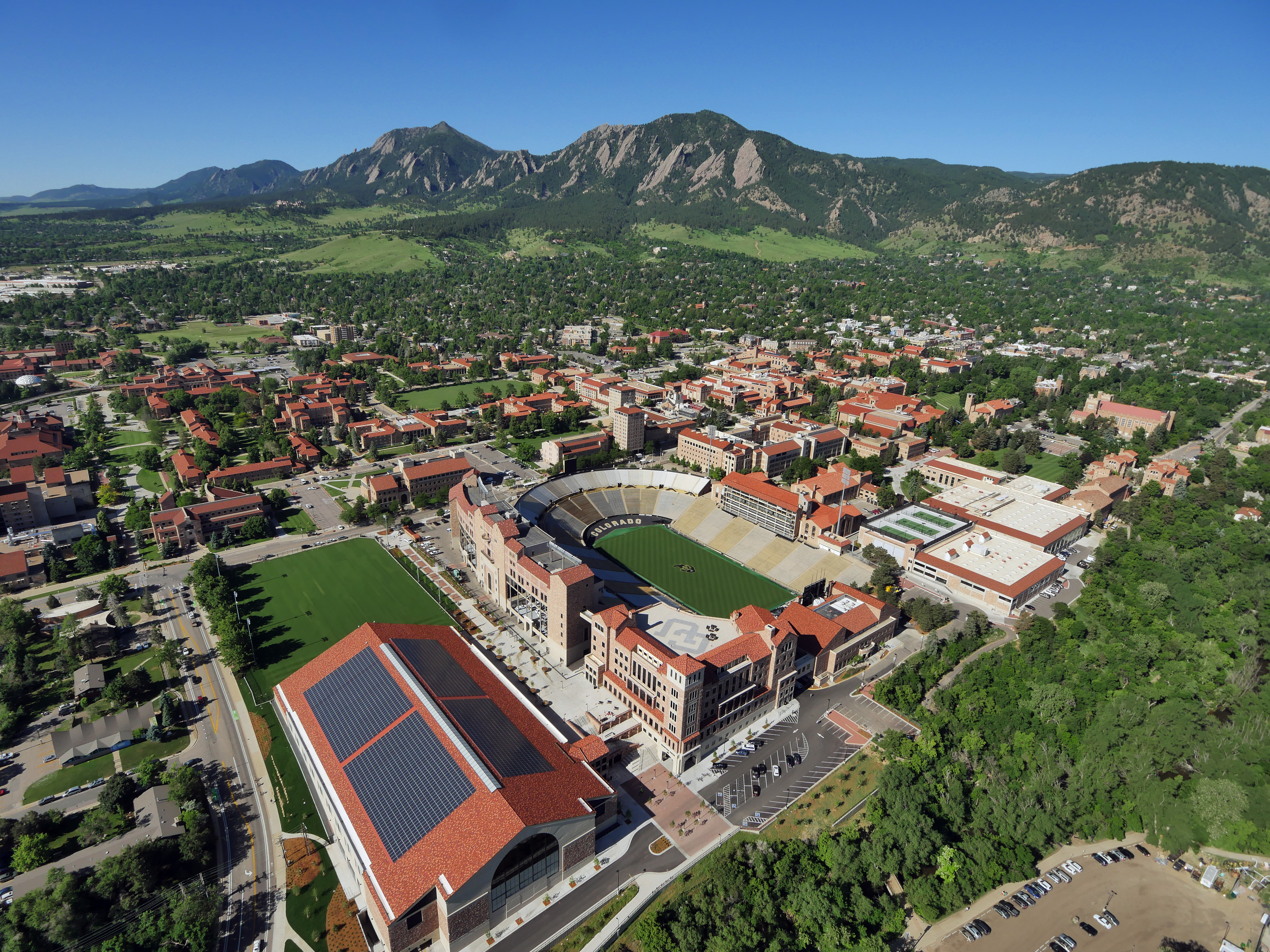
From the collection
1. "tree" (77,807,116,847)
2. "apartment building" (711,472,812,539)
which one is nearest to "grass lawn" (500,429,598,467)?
"apartment building" (711,472,812,539)

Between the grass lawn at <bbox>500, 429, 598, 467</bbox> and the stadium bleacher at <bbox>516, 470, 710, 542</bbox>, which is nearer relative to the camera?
the stadium bleacher at <bbox>516, 470, 710, 542</bbox>

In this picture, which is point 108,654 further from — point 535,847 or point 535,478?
point 535,478

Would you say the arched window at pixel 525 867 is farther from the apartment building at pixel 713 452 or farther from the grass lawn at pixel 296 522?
the apartment building at pixel 713 452

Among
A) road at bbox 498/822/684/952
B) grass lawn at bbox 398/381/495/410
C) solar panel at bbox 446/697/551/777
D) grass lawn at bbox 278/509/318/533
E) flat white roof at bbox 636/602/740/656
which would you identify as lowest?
road at bbox 498/822/684/952

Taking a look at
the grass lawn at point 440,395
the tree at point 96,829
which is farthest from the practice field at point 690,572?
the grass lawn at point 440,395

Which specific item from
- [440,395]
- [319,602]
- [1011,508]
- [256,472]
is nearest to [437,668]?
[319,602]

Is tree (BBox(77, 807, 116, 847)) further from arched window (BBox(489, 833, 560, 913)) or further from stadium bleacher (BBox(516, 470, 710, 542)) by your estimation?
stadium bleacher (BBox(516, 470, 710, 542))
